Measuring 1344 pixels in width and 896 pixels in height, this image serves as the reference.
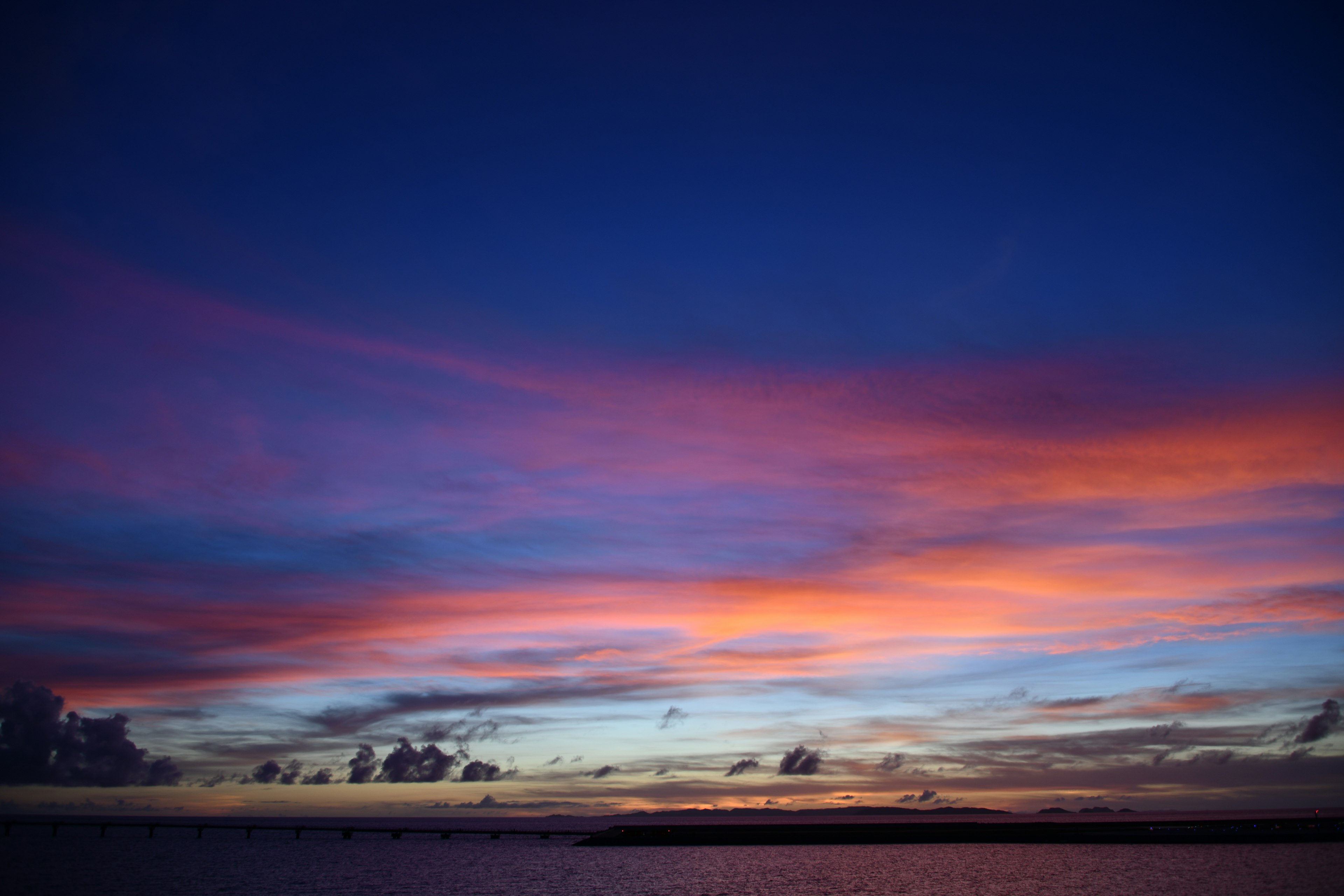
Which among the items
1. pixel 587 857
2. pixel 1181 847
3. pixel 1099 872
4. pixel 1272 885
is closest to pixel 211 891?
pixel 587 857

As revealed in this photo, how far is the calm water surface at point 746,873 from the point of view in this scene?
120 m

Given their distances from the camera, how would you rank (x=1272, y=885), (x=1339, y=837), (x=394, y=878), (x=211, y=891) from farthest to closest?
1. (x=1339, y=837)
2. (x=394, y=878)
3. (x=211, y=891)
4. (x=1272, y=885)

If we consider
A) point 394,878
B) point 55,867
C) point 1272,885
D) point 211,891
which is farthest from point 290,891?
point 1272,885

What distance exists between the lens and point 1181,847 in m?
179

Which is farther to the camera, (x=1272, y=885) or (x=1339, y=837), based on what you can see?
(x=1339, y=837)

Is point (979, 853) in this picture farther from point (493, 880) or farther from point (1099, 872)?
point (493, 880)

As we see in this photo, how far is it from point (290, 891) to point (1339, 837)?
665 feet

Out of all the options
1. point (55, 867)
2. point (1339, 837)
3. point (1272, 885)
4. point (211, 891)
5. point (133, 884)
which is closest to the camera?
point (1272, 885)

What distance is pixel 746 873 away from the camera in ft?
489

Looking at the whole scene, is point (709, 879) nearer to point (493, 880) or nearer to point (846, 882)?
point (846, 882)

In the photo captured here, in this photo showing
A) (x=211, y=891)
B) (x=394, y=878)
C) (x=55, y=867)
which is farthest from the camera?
(x=55, y=867)

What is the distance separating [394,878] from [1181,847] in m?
156

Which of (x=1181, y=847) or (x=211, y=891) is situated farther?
(x=1181, y=847)

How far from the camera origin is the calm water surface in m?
120
